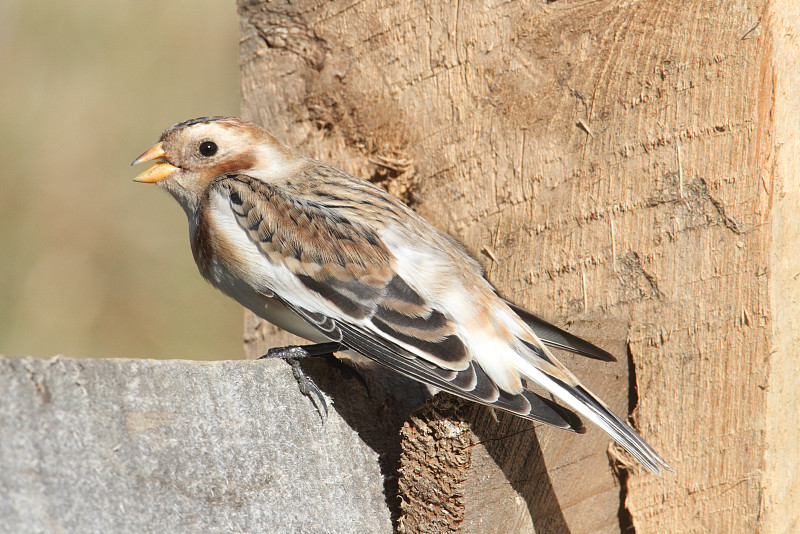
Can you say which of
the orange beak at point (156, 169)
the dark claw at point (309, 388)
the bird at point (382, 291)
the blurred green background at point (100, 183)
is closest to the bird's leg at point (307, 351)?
the bird at point (382, 291)

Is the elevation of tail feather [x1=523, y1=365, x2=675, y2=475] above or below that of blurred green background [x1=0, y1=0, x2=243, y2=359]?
below

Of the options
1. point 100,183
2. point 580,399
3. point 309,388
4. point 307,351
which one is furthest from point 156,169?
point 100,183

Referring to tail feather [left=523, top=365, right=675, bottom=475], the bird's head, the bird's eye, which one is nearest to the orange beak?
the bird's head


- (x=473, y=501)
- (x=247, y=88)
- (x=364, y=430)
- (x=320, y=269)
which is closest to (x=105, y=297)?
(x=247, y=88)

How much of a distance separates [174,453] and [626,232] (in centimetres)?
134

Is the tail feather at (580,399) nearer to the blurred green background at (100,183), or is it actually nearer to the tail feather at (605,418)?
the tail feather at (605,418)

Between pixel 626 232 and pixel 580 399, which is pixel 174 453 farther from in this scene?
pixel 626 232

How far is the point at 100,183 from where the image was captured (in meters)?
4.73

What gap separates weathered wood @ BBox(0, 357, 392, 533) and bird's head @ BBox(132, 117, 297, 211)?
4.11 ft

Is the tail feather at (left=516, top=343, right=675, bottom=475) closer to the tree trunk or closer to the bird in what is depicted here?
the bird

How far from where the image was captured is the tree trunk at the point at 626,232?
204cm

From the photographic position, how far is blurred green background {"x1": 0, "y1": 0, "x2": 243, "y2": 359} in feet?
14.2

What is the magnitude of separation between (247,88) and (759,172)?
2039 millimetres

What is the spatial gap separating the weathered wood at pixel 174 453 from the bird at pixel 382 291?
13.0 inches
